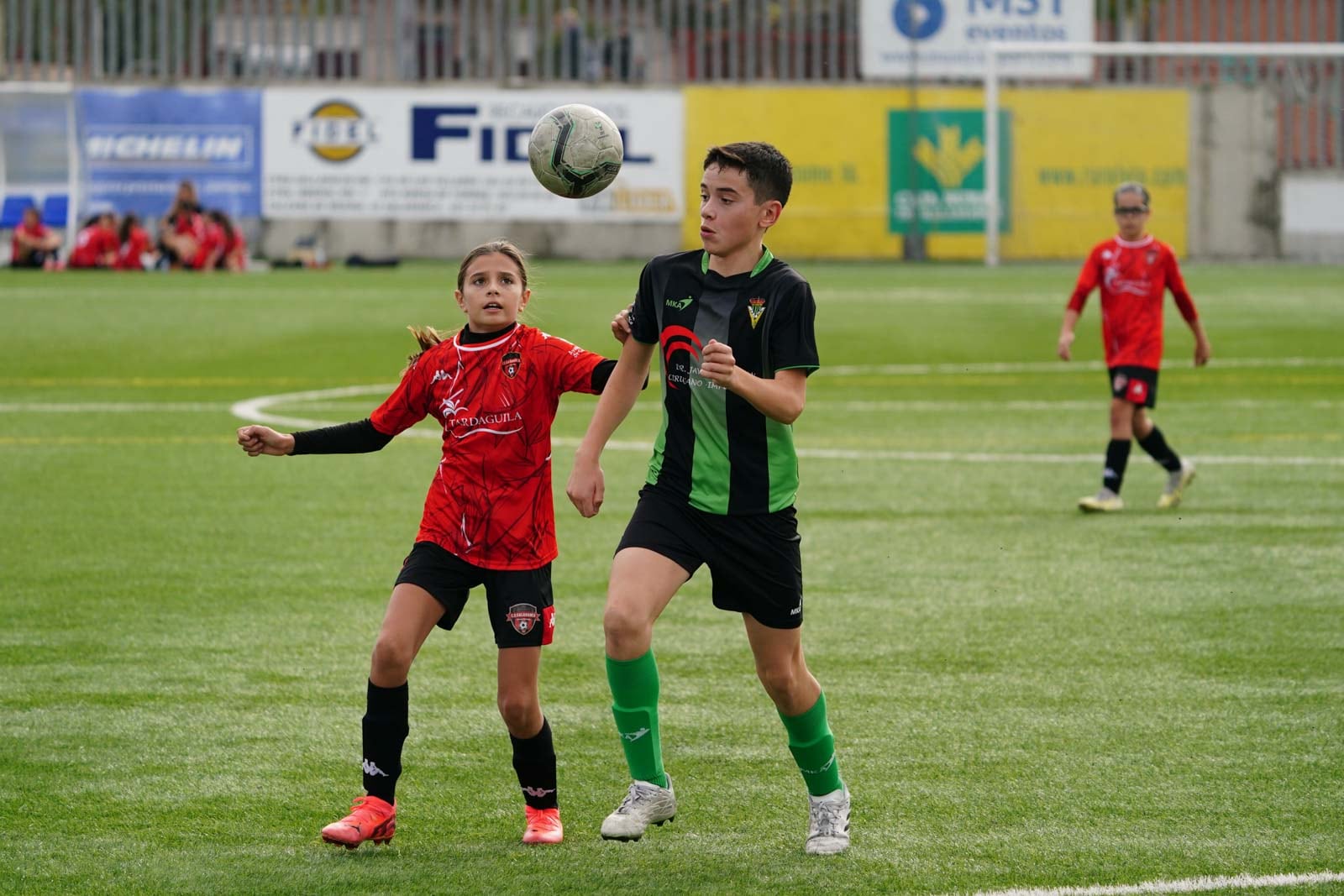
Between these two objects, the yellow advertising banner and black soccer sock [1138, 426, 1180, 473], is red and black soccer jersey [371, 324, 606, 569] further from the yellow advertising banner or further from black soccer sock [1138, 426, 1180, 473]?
the yellow advertising banner

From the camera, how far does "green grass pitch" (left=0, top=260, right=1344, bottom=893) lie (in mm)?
5320

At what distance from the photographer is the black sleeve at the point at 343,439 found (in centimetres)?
568

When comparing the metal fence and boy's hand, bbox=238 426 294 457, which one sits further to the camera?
the metal fence

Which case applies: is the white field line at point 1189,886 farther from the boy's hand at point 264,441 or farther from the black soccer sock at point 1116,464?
the black soccer sock at point 1116,464

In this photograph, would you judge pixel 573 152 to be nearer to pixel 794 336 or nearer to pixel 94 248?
pixel 794 336

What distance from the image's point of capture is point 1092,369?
69.8ft

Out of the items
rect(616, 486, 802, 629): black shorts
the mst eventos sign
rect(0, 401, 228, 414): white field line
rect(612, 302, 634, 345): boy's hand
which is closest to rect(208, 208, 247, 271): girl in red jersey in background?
the mst eventos sign

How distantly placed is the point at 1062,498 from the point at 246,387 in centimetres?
1020

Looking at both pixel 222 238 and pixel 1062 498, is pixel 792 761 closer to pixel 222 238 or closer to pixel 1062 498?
pixel 1062 498

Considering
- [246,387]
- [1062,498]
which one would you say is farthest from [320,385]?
[1062,498]

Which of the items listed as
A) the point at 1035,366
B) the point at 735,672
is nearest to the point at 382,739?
the point at 735,672

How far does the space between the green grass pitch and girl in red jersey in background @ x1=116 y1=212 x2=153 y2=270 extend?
1595cm

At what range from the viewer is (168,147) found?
3406 centimetres

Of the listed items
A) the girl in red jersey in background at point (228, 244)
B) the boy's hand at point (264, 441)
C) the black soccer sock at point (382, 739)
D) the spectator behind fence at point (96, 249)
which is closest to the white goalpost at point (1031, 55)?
the girl in red jersey in background at point (228, 244)
